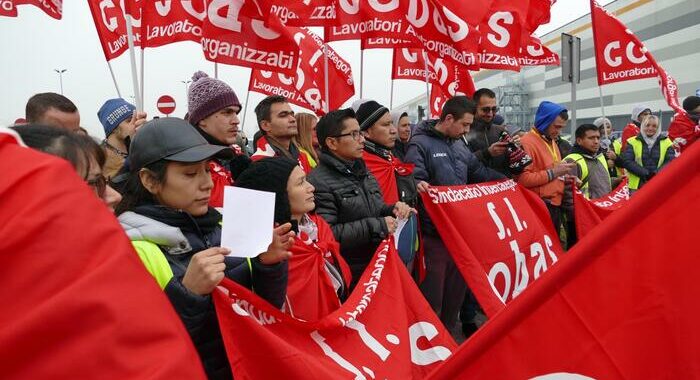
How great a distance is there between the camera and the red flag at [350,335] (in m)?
2.01

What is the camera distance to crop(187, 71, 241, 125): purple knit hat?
10.8ft

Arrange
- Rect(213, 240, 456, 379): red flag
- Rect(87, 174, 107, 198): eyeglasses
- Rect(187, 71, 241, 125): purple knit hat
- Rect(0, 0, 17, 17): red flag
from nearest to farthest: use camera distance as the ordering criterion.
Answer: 1. Rect(87, 174, 107, 198): eyeglasses
2. Rect(213, 240, 456, 379): red flag
3. Rect(187, 71, 241, 125): purple knit hat
4. Rect(0, 0, 17, 17): red flag

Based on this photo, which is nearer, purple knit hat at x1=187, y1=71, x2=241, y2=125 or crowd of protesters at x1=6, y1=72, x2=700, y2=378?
crowd of protesters at x1=6, y1=72, x2=700, y2=378

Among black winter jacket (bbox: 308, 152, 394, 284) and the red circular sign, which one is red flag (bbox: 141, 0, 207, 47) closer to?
black winter jacket (bbox: 308, 152, 394, 284)

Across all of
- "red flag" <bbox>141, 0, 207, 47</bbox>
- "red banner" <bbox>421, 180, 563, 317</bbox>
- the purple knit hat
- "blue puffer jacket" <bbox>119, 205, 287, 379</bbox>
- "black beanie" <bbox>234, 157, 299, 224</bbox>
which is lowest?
"red banner" <bbox>421, 180, 563, 317</bbox>

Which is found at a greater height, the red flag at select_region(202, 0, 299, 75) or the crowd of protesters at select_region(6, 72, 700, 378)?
the red flag at select_region(202, 0, 299, 75)

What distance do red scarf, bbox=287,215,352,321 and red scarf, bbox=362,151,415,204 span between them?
1.54 meters

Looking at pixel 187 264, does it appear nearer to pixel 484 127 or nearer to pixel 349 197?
pixel 349 197

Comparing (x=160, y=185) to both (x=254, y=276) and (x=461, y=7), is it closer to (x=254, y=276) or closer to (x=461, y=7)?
(x=254, y=276)

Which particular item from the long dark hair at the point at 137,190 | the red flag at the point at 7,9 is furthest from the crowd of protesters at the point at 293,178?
the red flag at the point at 7,9

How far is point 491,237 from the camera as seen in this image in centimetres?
416

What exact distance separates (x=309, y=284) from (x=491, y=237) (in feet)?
6.27

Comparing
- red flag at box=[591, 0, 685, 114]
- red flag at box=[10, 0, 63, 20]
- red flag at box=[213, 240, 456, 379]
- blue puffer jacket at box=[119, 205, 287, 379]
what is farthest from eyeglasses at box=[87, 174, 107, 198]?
red flag at box=[591, 0, 685, 114]

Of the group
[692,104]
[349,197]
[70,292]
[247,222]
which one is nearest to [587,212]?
[349,197]
